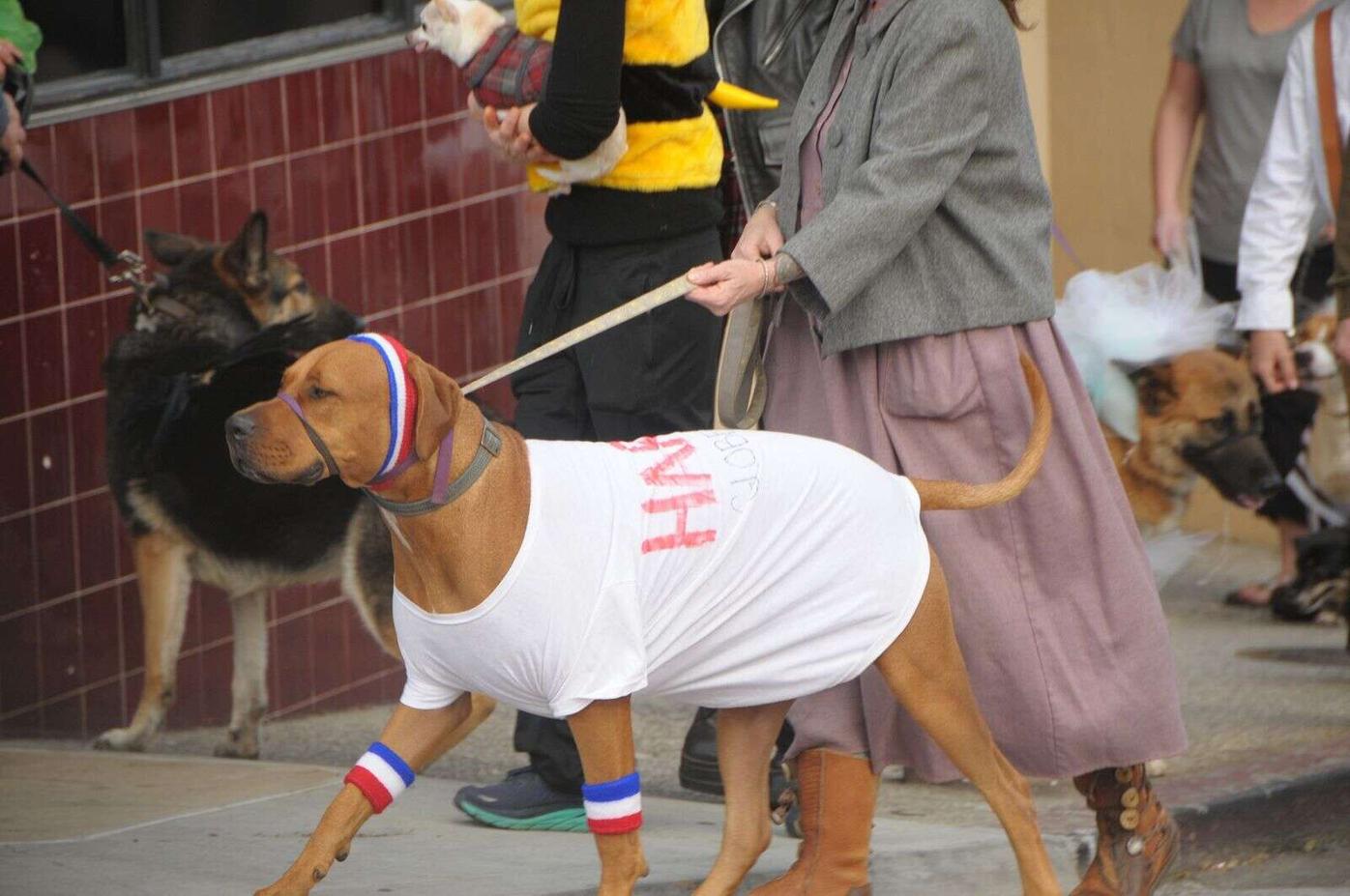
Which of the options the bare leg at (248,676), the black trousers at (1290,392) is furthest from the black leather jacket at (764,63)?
the black trousers at (1290,392)

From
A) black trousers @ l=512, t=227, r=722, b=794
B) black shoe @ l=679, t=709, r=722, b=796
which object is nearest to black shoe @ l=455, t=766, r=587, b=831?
black trousers @ l=512, t=227, r=722, b=794

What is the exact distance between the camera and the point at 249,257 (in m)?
5.91

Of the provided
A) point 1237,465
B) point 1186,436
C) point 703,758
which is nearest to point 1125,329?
point 1186,436

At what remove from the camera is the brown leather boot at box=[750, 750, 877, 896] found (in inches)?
179

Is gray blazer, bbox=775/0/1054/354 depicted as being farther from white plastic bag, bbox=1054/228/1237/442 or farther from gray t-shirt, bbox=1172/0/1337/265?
gray t-shirt, bbox=1172/0/1337/265

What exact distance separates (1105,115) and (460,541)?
18.0 ft

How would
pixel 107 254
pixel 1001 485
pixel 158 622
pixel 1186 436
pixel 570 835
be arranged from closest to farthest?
pixel 1001 485 → pixel 570 835 → pixel 107 254 → pixel 158 622 → pixel 1186 436

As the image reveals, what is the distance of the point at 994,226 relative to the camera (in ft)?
14.3

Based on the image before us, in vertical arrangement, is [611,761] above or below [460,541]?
below

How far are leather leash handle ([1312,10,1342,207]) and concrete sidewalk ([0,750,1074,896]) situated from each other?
2.29 m

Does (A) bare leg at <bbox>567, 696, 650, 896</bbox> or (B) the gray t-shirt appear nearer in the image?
(A) bare leg at <bbox>567, 696, 650, 896</bbox>

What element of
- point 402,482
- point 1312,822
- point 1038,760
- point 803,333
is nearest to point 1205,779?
point 1312,822

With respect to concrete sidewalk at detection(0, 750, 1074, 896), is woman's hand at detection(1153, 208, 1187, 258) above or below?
above

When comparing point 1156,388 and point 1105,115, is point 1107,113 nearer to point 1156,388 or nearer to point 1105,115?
point 1105,115
